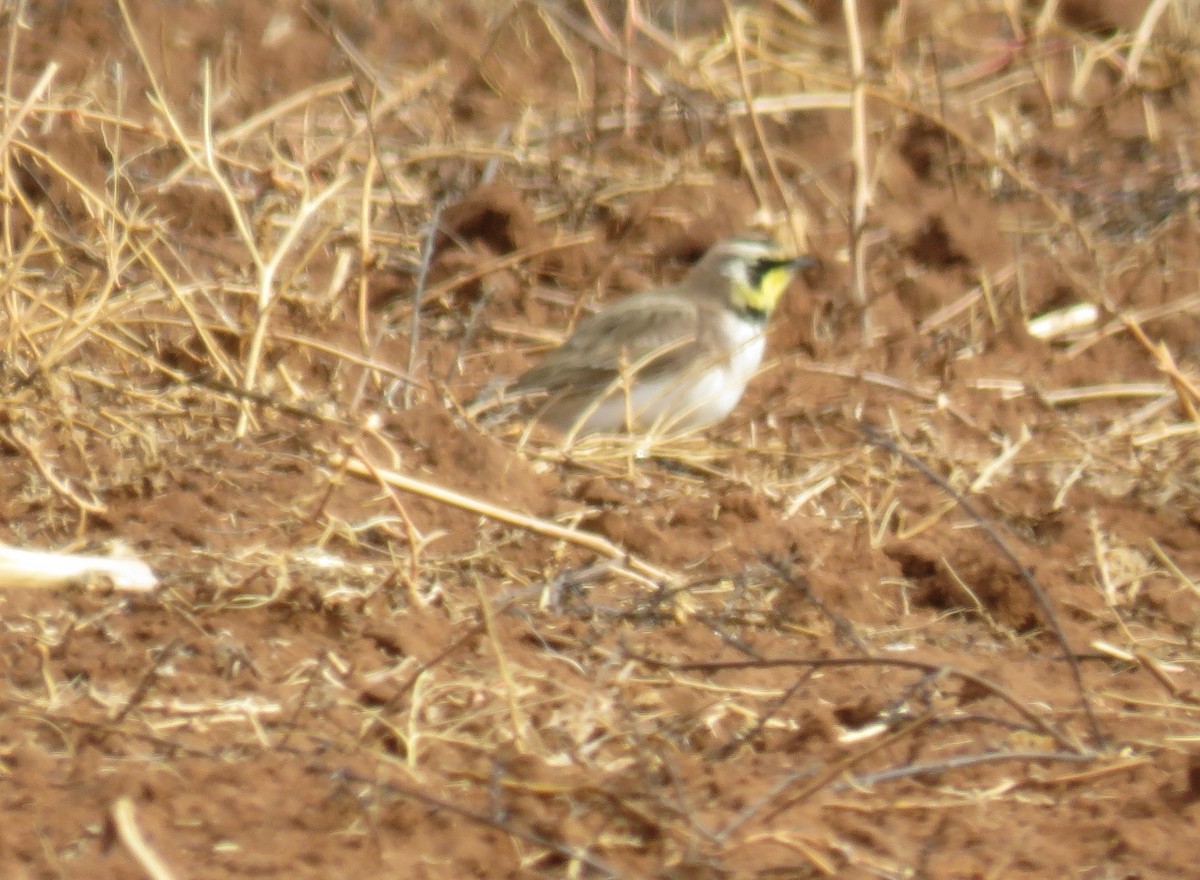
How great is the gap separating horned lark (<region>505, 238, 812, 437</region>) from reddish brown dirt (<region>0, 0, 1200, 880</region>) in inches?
8.8

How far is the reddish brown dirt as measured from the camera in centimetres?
348

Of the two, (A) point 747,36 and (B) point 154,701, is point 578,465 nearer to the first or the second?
(B) point 154,701

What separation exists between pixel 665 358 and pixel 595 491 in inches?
56.9

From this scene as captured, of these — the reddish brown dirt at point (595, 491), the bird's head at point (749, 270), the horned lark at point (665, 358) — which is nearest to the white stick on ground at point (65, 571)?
the reddish brown dirt at point (595, 491)

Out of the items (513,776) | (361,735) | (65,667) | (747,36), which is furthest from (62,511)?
(747,36)

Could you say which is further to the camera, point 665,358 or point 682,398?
point 665,358

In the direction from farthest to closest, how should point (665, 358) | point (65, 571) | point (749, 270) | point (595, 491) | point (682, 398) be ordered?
1. point (749, 270)
2. point (665, 358)
3. point (682, 398)
4. point (595, 491)
5. point (65, 571)

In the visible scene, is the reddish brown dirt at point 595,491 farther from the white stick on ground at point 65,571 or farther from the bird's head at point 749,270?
the bird's head at point 749,270

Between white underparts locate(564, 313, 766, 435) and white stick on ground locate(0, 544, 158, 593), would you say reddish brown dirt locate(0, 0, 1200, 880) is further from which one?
white underparts locate(564, 313, 766, 435)

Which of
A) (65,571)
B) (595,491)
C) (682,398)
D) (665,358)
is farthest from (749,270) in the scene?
(65,571)

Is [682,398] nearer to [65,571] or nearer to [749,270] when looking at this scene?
[749,270]

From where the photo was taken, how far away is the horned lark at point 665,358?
267 inches

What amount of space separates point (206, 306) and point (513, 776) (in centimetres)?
375

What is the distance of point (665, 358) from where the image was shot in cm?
707
